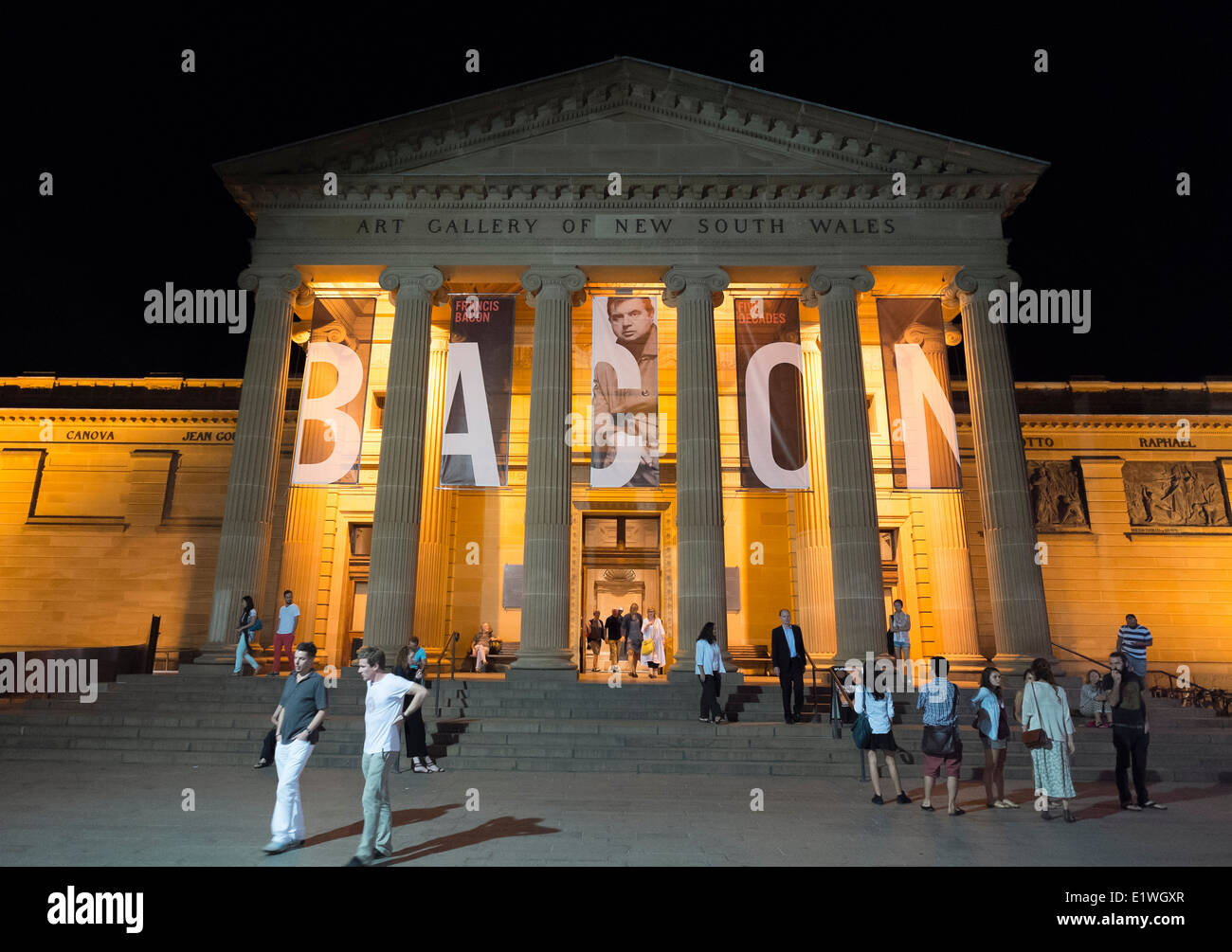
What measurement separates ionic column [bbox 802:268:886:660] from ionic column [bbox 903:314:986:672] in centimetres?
189

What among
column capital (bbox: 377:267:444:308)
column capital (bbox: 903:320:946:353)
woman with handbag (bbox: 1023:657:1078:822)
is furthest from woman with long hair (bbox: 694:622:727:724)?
column capital (bbox: 377:267:444:308)

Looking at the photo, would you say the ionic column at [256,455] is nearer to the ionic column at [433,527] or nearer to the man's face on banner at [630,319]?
the ionic column at [433,527]

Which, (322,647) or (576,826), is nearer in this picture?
(576,826)

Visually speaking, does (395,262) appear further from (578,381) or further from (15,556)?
(15,556)

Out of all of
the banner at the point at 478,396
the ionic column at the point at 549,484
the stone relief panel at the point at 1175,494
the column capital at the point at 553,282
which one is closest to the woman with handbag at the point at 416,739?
the ionic column at the point at 549,484

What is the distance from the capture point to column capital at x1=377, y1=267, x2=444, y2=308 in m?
17.6

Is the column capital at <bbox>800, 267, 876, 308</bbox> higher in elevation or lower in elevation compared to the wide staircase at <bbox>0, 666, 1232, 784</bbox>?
higher

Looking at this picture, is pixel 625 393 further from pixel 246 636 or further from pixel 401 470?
pixel 246 636

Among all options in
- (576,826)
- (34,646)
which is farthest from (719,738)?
(34,646)

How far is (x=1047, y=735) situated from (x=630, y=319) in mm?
11520

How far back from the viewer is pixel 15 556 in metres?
23.1

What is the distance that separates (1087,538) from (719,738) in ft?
53.3

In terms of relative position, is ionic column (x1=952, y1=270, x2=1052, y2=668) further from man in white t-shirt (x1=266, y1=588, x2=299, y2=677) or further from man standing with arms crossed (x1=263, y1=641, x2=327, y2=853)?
man in white t-shirt (x1=266, y1=588, x2=299, y2=677)

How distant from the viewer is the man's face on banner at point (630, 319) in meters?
16.6
